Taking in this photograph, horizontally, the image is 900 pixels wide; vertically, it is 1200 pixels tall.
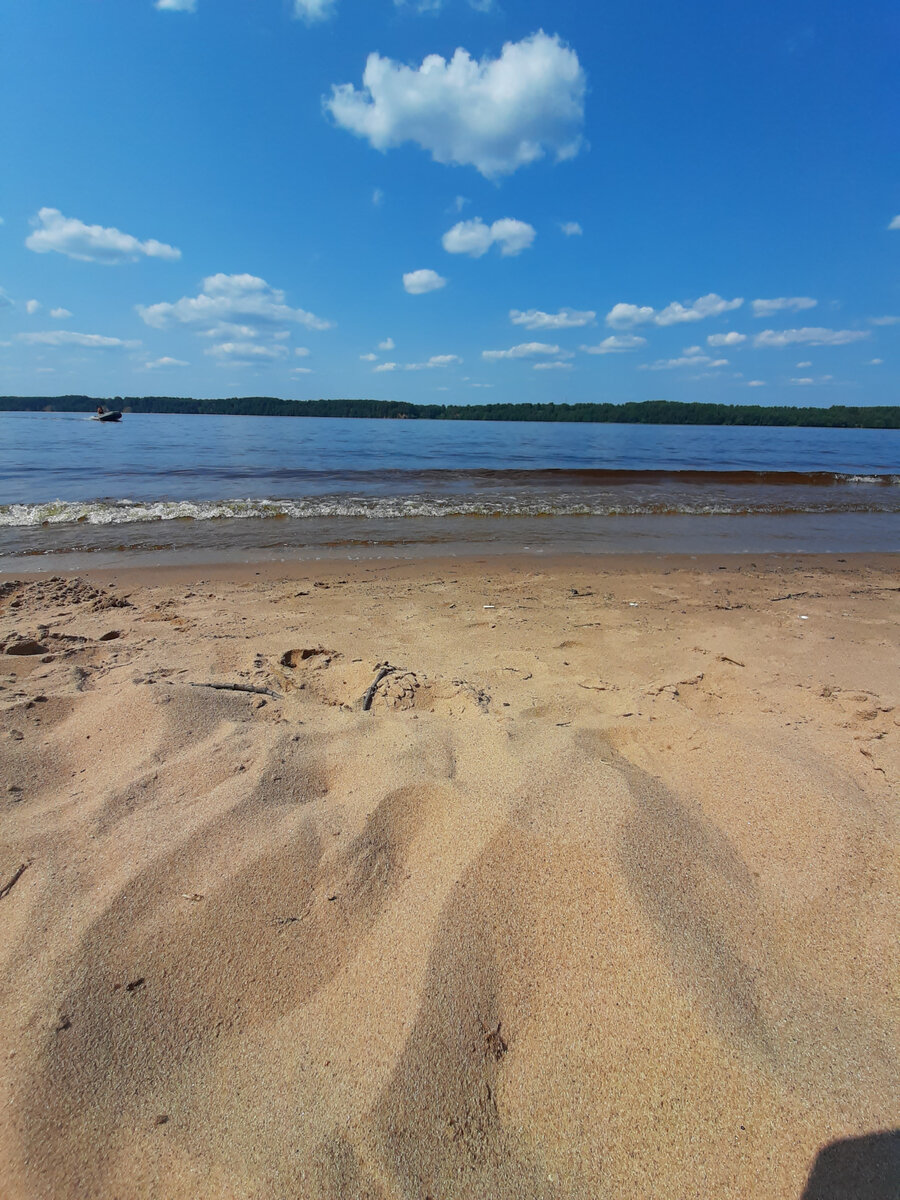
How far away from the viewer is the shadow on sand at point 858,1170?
38.6 inches

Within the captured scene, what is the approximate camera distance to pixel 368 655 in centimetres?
357

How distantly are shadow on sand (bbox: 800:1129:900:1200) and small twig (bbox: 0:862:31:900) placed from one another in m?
2.01

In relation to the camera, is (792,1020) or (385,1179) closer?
(385,1179)

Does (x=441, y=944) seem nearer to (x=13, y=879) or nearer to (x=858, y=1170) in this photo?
(x=858, y=1170)

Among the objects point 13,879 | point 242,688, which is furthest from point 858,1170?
point 242,688

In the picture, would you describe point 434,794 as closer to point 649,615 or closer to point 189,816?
point 189,816

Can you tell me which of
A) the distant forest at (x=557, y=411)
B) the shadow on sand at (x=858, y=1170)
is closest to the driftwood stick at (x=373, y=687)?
the shadow on sand at (x=858, y=1170)

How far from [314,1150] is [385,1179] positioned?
15cm

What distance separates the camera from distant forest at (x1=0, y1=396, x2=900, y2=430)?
8581 cm

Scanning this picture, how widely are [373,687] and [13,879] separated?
167 cm

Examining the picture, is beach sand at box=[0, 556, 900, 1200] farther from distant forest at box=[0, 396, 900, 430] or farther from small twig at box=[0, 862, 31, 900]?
distant forest at box=[0, 396, 900, 430]

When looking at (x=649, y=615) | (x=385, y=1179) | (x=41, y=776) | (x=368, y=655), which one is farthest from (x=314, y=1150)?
(x=649, y=615)

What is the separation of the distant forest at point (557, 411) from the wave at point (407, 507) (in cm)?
7841

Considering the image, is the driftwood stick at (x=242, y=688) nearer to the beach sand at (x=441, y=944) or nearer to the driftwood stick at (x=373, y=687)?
the beach sand at (x=441, y=944)
